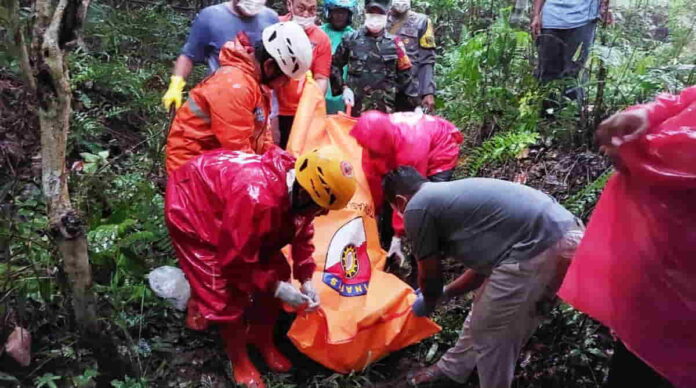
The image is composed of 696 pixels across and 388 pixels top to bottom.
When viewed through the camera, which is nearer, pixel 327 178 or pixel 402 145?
pixel 327 178

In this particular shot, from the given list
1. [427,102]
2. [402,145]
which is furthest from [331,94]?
[402,145]

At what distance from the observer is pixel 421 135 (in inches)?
140

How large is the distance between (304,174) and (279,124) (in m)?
2.15

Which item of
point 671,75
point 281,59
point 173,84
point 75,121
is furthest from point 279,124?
point 671,75

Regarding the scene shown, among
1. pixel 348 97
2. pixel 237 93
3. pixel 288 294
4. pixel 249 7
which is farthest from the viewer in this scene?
pixel 348 97

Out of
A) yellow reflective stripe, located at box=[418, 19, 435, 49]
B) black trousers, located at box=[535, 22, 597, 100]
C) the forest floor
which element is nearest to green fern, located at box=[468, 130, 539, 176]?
the forest floor

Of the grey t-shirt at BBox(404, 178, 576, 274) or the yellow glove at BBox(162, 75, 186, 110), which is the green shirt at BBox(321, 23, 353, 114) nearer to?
the yellow glove at BBox(162, 75, 186, 110)

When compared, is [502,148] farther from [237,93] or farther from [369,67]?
[237,93]

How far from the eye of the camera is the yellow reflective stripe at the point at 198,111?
348cm

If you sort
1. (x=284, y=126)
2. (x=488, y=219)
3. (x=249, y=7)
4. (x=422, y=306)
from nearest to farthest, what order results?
1. (x=488, y=219)
2. (x=422, y=306)
3. (x=249, y=7)
4. (x=284, y=126)

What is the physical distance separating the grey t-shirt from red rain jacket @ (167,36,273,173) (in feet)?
3.93

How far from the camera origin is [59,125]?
249 cm

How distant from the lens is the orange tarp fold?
3188mm

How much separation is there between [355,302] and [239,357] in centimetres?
69
